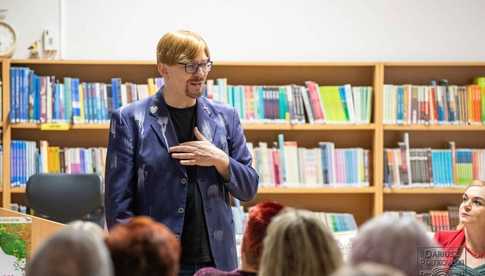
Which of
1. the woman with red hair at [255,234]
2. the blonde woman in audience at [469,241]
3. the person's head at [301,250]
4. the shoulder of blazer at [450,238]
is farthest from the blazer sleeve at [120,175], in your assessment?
the shoulder of blazer at [450,238]

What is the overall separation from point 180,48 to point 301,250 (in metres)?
1.19

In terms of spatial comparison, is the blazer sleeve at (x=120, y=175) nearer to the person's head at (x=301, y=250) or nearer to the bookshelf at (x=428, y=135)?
the person's head at (x=301, y=250)

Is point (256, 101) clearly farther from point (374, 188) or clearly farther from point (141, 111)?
point (141, 111)

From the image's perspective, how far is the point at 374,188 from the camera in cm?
555

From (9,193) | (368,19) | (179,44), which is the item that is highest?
(368,19)

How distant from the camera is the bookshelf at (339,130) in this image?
218 inches

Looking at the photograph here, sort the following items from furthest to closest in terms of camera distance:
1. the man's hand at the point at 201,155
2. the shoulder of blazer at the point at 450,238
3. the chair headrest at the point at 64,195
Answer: the chair headrest at the point at 64,195 → the shoulder of blazer at the point at 450,238 → the man's hand at the point at 201,155

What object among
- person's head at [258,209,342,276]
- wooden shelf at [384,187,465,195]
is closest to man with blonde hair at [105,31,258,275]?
person's head at [258,209,342,276]

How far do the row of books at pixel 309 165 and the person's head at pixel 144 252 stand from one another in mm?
4096

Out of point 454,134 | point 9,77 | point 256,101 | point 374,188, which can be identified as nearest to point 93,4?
point 9,77

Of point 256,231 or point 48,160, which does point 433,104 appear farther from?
point 256,231

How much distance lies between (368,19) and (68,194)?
2503 mm

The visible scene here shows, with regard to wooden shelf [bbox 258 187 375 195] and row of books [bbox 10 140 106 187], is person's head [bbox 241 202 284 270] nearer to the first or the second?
wooden shelf [bbox 258 187 375 195]

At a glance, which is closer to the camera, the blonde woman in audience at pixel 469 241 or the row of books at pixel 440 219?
the blonde woman in audience at pixel 469 241
